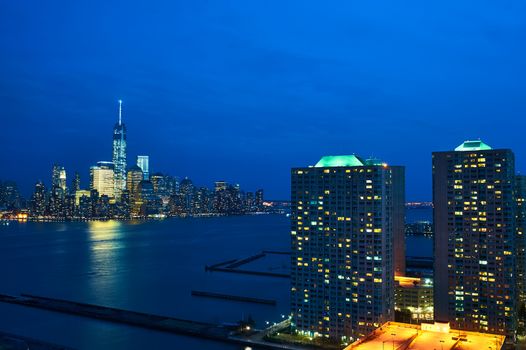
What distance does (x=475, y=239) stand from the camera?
2892 centimetres

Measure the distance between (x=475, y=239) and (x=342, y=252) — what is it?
7585 mm

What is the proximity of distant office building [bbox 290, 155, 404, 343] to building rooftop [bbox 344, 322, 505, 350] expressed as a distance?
7.57 ft

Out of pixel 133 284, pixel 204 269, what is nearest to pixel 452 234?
pixel 133 284

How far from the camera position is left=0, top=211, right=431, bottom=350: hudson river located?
104 ft

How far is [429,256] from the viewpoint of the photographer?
66.1 m

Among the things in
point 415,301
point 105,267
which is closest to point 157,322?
point 415,301

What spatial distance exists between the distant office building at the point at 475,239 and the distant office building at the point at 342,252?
11.1 ft

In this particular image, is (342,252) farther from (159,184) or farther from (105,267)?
(159,184)

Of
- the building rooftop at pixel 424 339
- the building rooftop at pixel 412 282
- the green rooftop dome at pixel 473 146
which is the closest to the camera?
the building rooftop at pixel 424 339

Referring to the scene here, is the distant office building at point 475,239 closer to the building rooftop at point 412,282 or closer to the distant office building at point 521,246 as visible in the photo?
the building rooftop at point 412,282

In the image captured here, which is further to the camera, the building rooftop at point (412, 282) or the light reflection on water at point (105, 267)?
the light reflection on water at point (105, 267)

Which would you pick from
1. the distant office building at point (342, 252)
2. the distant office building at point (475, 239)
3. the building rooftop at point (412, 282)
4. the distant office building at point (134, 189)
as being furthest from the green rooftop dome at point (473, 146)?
the distant office building at point (134, 189)

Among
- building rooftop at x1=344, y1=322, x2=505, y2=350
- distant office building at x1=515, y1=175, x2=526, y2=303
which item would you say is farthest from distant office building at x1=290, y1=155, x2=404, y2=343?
distant office building at x1=515, y1=175, x2=526, y2=303

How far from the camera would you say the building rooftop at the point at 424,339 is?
74.4 ft
